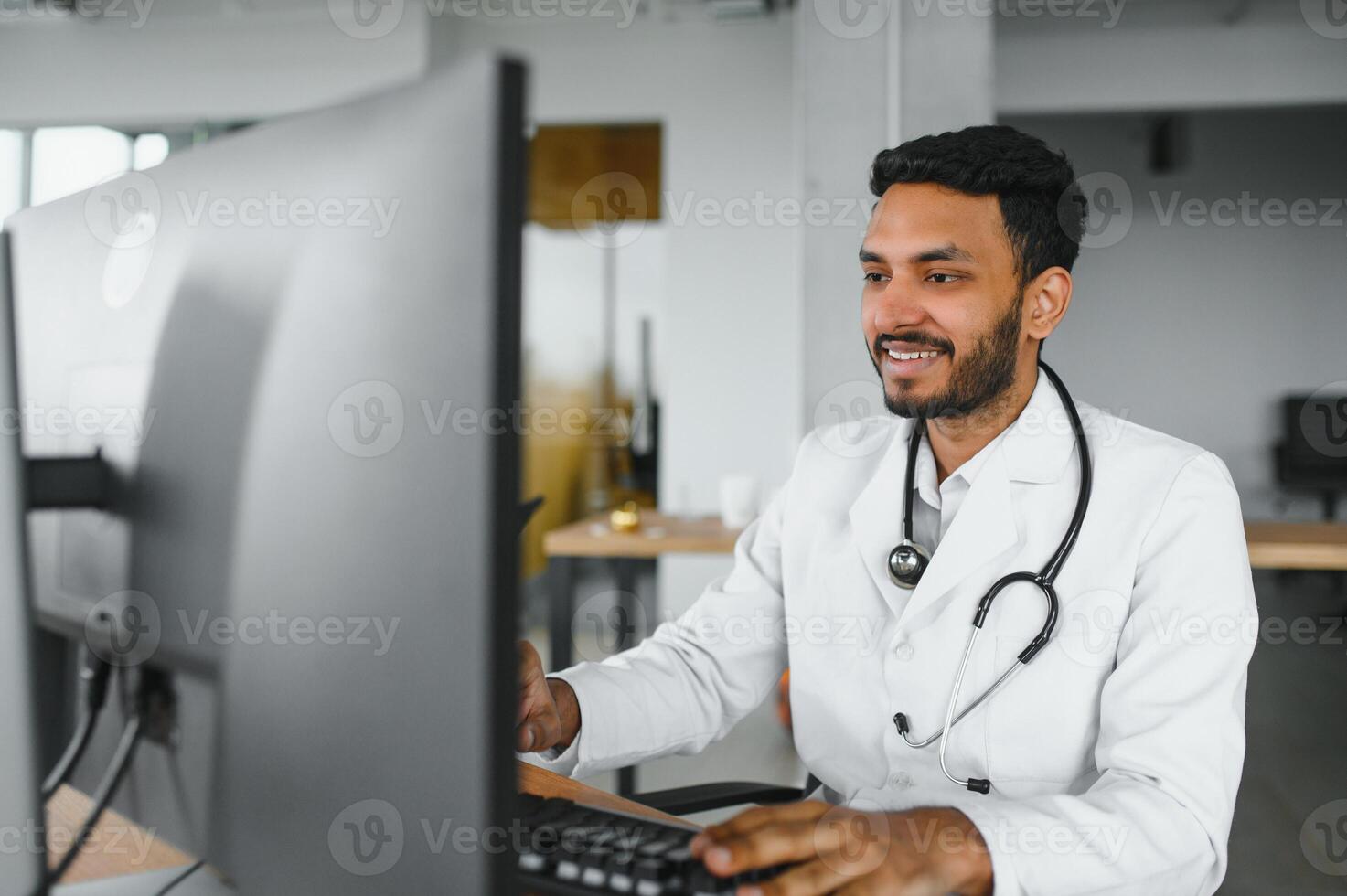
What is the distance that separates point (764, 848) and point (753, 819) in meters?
0.03

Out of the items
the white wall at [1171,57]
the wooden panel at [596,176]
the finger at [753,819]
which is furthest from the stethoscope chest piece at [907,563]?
the wooden panel at [596,176]

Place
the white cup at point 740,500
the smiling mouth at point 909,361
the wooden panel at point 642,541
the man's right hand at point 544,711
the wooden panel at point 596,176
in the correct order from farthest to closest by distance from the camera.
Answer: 1. the wooden panel at point 596,176
2. the white cup at point 740,500
3. the wooden panel at point 642,541
4. the smiling mouth at point 909,361
5. the man's right hand at point 544,711

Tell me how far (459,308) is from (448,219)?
39 mm

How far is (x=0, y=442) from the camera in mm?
550

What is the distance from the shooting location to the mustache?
4.02 ft

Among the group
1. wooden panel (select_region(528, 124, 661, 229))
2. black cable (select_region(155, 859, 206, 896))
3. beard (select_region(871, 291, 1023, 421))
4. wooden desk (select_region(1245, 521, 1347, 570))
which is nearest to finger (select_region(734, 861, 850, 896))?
black cable (select_region(155, 859, 206, 896))

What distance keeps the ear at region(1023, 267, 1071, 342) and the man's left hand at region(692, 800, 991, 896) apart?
0.74 meters

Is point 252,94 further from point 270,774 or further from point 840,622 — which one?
point 270,774

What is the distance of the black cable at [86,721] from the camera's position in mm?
560

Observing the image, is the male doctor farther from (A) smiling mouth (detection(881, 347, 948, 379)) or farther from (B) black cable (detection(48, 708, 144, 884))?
(B) black cable (detection(48, 708, 144, 884))

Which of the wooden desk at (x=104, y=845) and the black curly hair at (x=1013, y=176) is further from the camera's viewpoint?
the black curly hair at (x=1013, y=176)

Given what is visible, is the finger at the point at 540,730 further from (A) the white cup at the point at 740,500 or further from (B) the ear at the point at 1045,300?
(A) the white cup at the point at 740,500

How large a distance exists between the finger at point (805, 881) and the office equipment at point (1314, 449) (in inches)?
257

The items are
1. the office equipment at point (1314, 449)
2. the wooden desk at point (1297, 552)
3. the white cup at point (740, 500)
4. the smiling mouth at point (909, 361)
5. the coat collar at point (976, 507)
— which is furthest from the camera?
the office equipment at point (1314, 449)
